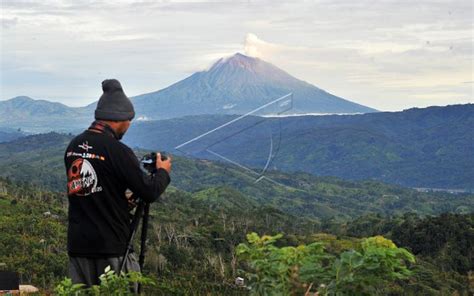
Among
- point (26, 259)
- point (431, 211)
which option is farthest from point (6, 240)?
point (431, 211)

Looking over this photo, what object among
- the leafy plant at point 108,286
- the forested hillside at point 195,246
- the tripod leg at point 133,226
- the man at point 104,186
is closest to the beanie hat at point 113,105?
the man at point 104,186

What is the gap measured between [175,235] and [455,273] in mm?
21686

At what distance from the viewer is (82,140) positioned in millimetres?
A: 5922

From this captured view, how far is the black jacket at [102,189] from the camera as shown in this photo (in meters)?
5.77

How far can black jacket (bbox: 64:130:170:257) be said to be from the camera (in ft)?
18.9

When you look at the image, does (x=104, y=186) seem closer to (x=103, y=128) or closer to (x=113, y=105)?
A: (x=103, y=128)

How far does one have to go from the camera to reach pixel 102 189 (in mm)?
5836

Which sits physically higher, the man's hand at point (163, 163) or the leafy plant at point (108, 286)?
the man's hand at point (163, 163)

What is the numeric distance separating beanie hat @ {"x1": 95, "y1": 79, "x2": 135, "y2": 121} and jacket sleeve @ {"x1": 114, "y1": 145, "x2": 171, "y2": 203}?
1.05 feet

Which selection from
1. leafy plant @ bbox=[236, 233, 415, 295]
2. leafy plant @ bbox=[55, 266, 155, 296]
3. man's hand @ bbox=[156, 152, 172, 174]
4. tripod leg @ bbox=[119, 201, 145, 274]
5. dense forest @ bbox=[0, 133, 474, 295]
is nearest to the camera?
leafy plant @ bbox=[236, 233, 415, 295]

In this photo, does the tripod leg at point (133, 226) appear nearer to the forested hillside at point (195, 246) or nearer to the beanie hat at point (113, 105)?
the beanie hat at point (113, 105)

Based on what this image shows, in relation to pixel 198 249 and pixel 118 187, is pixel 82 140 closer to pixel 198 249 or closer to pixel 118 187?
pixel 118 187

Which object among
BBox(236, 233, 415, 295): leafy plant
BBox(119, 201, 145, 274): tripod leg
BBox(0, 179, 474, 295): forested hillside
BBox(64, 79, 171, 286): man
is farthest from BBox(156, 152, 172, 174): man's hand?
BBox(0, 179, 474, 295): forested hillside

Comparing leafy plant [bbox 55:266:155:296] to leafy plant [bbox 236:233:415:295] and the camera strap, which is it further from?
the camera strap
